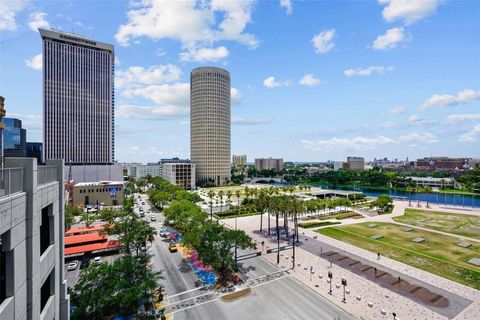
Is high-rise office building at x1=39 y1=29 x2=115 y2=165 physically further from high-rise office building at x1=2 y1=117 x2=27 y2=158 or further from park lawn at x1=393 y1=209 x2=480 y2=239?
park lawn at x1=393 y1=209 x2=480 y2=239

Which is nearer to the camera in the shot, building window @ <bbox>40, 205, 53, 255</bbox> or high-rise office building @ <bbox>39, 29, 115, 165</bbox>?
building window @ <bbox>40, 205, 53, 255</bbox>

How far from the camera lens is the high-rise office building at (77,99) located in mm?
139500

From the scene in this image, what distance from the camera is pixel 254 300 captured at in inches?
1458

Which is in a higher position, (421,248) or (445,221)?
(421,248)

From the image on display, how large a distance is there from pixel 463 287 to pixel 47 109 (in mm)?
181841

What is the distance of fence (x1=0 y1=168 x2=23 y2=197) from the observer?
34.1ft

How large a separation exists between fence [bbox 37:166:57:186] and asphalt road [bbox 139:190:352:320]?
84.0 feet

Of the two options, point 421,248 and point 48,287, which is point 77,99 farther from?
point 421,248

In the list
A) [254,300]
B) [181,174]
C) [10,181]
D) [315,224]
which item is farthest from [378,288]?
[181,174]

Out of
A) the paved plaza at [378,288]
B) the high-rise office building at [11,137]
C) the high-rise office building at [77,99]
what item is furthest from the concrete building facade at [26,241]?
the high-rise office building at [77,99]

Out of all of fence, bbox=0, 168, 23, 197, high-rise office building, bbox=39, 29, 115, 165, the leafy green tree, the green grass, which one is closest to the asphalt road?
the leafy green tree

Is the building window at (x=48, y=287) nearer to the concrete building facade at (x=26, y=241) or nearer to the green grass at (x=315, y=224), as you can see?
the concrete building facade at (x=26, y=241)

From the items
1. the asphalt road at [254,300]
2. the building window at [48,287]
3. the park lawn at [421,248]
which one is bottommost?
the park lawn at [421,248]

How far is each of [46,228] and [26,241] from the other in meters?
5.38
